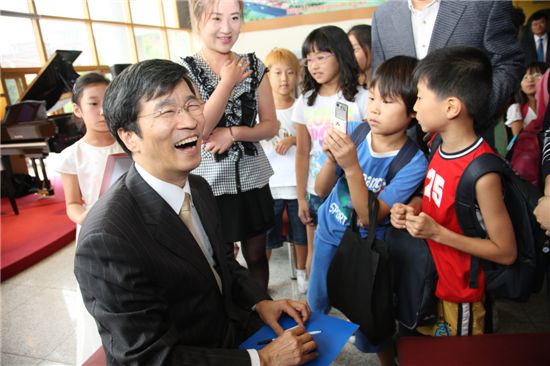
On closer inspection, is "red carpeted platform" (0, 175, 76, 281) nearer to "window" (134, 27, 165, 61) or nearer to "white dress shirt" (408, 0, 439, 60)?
"white dress shirt" (408, 0, 439, 60)

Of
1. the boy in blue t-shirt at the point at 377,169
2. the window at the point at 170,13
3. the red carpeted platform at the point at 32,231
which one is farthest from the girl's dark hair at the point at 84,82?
the window at the point at 170,13

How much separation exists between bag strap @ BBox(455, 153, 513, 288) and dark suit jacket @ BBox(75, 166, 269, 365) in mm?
829

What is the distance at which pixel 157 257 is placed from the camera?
0.88 m

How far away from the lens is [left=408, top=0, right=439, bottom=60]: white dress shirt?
5.45ft

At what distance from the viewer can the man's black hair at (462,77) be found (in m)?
1.28

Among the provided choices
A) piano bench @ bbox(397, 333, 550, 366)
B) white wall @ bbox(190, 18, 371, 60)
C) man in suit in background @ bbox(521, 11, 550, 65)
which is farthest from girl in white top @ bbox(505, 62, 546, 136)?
white wall @ bbox(190, 18, 371, 60)

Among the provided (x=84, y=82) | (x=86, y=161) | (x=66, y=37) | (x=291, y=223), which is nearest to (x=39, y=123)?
(x=66, y=37)

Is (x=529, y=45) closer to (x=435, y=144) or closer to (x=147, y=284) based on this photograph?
(x=435, y=144)

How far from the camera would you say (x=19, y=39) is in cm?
601

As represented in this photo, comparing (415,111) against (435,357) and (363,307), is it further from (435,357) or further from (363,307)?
(435,357)

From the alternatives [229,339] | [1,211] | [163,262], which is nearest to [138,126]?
[163,262]

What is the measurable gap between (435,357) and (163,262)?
79cm

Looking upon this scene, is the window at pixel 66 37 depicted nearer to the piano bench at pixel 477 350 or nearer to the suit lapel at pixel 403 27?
the suit lapel at pixel 403 27

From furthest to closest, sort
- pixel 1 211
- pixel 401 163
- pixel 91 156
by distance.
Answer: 1. pixel 1 211
2. pixel 91 156
3. pixel 401 163
